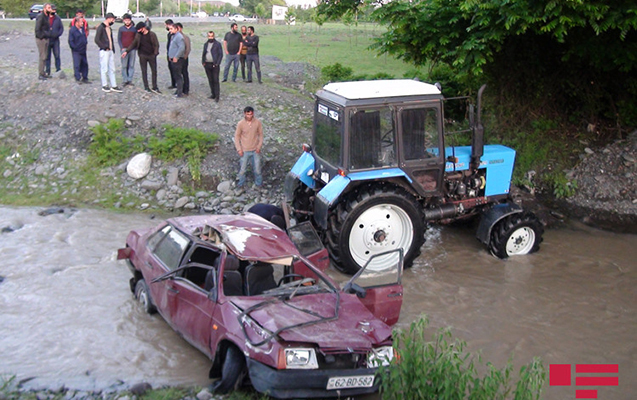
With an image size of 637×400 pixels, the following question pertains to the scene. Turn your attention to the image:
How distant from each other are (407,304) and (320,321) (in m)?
2.85

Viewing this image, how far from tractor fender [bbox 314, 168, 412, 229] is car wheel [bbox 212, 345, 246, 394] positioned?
120 inches

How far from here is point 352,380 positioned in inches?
235

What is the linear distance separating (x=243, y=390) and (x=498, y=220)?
5.42m

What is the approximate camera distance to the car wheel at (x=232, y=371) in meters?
6.14

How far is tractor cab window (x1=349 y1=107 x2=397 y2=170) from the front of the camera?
900 centimetres

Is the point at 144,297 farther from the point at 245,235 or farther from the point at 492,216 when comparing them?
the point at 492,216

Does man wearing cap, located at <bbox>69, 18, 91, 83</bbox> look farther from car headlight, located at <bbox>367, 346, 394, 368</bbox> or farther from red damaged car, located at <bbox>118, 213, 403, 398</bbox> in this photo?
car headlight, located at <bbox>367, 346, 394, 368</bbox>

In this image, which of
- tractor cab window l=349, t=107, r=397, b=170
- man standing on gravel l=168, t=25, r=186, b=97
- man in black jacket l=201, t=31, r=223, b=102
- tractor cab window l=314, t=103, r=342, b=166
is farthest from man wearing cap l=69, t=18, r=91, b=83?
tractor cab window l=349, t=107, r=397, b=170

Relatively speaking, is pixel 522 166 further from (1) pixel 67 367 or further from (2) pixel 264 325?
(1) pixel 67 367

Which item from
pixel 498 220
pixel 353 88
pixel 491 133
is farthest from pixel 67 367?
pixel 491 133

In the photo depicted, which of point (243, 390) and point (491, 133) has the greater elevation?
point (491, 133)

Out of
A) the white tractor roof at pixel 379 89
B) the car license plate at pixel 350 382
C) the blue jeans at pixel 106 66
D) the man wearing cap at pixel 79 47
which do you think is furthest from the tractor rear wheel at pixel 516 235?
the man wearing cap at pixel 79 47

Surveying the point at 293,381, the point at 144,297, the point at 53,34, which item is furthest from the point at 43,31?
the point at 293,381

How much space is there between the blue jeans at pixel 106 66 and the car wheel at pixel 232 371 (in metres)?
10.1
